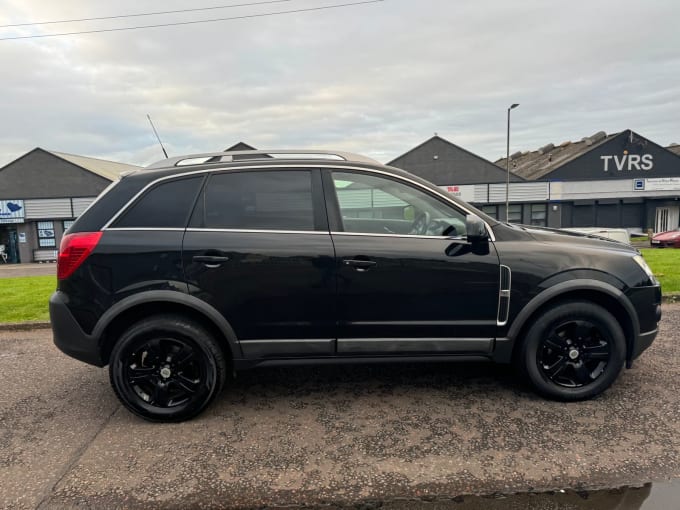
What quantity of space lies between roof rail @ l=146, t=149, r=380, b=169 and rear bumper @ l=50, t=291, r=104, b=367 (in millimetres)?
1217

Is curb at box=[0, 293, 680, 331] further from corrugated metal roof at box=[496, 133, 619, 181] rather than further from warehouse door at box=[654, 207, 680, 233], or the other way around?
warehouse door at box=[654, 207, 680, 233]

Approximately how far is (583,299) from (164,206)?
319 centimetres

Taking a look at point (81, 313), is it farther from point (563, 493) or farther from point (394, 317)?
point (563, 493)

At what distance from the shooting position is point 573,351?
3184 millimetres

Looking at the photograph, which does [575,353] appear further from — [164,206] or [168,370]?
[164,206]

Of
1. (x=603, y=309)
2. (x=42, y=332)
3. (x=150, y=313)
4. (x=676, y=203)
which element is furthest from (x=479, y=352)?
(x=676, y=203)

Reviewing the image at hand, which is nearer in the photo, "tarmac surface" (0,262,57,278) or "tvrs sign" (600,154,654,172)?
"tarmac surface" (0,262,57,278)

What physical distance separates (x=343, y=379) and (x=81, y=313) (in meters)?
2.14

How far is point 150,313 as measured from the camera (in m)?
3.09

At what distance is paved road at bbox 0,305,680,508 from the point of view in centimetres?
236

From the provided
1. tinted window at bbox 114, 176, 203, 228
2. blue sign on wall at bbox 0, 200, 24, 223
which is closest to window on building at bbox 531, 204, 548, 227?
tinted window at bbox 114, 176, 203, 228

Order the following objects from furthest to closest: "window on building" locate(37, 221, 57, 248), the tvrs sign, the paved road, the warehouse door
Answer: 1. the warehouse door
2. the tvrs sign
3. "window on building" locate(37, 221, 57, 248)
4. the paved road

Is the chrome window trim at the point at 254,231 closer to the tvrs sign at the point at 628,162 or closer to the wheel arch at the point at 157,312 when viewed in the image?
the wheel arch at the point at 157,312

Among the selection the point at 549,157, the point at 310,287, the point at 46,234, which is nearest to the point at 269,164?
the point at 310,287
